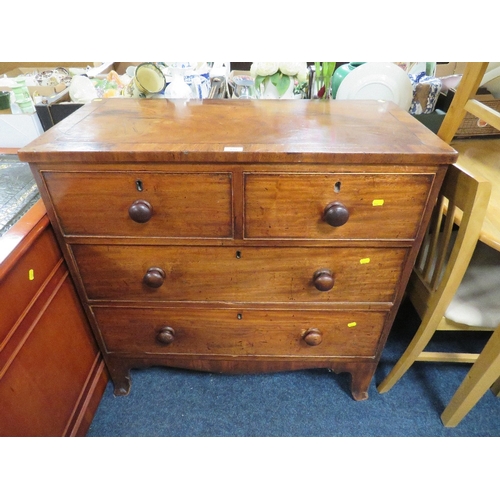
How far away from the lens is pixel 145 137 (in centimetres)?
81

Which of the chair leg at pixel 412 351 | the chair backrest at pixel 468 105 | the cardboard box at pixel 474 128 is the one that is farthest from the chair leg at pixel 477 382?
the cardboard box at pixel 474 128

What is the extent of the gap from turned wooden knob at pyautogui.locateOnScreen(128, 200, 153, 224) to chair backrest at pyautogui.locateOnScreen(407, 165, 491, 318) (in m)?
0.76

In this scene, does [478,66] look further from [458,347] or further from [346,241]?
[458,347]

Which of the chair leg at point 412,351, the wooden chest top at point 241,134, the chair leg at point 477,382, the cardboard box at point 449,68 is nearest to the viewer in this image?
the wooden chest top at point 241,134

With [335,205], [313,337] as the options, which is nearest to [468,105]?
[335,205]

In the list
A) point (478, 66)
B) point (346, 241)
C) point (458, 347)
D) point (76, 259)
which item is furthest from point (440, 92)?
point (76, 259)

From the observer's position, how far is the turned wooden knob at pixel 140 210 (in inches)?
31.8

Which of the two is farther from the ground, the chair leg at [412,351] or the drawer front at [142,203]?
the drawer front at [142,203]

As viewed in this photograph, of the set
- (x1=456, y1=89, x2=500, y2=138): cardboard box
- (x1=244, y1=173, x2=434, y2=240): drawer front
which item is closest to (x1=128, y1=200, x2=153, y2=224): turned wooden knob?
(x1=244, y1=173, x2=434, y2=240): drawer front

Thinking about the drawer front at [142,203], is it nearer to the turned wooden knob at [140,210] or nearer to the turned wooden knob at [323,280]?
the turned wooden knob at [140,210]

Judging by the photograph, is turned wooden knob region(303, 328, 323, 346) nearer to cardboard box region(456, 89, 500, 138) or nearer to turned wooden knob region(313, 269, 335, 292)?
turned wooden knob region(313, 269, 335, 292)

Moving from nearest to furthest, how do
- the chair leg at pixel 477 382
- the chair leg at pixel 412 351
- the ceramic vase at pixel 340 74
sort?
the chair leg at pixel 477 382
the chair leg at pixel 412 351
the ceramic vase at pixel 340 74

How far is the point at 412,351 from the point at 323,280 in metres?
0.52

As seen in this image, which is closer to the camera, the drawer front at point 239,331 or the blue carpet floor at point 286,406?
the drawer front at point 239,331
